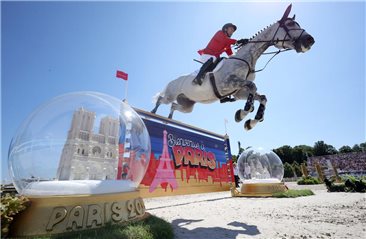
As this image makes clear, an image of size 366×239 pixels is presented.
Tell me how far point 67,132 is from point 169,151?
5766 millimetres

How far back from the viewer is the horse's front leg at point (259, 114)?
4.80 m

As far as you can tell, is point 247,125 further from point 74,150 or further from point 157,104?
point 74,150

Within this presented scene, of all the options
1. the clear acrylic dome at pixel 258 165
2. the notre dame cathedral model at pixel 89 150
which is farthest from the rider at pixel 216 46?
the clear acrylic dome at pixel 258 165

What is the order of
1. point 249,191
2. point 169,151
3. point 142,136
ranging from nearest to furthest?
point 142,136 → point 169,151 → point 249,191

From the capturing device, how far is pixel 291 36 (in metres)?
5.00

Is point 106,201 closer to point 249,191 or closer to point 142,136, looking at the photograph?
point 142,136

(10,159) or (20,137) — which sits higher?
(20,137)

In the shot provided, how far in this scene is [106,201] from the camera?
2.77 meters

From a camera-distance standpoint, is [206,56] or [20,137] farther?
[206,56]

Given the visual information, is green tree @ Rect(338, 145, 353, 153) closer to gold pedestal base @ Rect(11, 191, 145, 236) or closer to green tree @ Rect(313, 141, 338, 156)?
green tree @ Rect(313, 141, 338, 156)

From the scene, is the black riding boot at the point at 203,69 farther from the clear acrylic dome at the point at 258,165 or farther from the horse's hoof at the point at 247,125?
the clear acrylic dome at the point at 258,165

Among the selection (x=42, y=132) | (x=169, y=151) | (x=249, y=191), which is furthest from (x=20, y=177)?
(x=249, y=191)

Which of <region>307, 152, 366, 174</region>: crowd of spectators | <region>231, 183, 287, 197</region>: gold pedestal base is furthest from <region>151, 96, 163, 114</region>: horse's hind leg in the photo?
<region>307, 152, 366, 174</region>: crowd of spectators

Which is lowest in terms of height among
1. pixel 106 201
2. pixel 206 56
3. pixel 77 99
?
pixel 106 201
